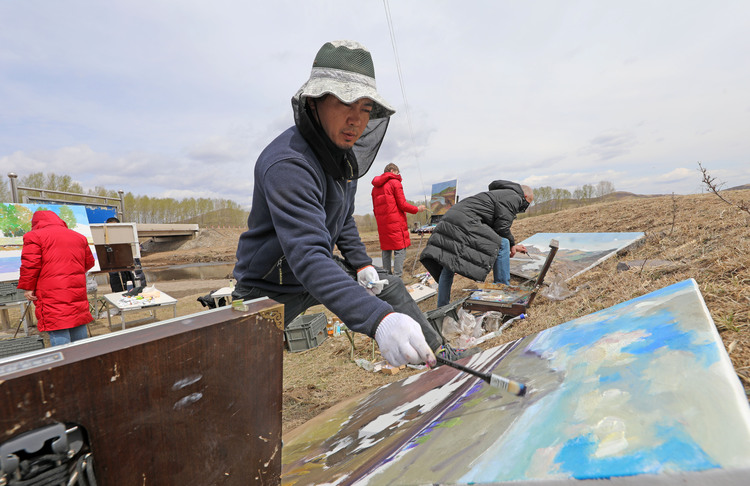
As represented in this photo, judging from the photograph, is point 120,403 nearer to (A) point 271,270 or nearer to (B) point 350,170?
(A) point 271,270

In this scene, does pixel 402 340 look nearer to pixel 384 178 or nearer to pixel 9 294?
pixel 384 178

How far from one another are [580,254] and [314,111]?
537cm

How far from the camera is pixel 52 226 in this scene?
3.96 m

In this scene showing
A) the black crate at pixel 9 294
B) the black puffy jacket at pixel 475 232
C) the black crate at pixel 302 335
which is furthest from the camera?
the black crate at pixel 9 294

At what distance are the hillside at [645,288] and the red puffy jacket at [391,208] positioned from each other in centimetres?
121

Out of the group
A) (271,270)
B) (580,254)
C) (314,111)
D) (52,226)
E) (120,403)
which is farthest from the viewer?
(580,254)

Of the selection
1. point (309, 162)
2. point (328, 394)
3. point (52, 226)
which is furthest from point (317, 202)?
point (52, 226)

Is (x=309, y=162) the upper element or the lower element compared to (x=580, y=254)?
upper

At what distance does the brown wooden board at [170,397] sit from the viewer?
0.76 meters

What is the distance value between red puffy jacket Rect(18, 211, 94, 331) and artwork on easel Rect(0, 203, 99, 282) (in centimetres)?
343

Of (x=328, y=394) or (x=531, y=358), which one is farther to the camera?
(x=328, y=394)

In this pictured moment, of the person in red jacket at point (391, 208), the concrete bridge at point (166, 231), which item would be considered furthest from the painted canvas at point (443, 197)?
the concrete bridge at point (166, 231)

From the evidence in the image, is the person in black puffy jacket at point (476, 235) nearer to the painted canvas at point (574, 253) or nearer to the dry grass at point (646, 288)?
the dry grass at point (646, 288)

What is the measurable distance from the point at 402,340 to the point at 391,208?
4874mm
